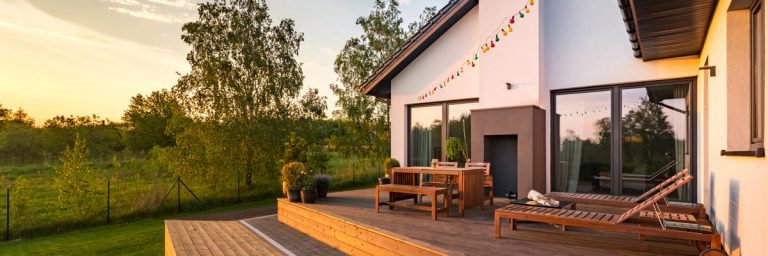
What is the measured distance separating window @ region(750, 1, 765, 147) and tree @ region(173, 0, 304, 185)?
43.8ft

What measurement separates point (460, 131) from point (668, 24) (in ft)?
A: 18.7

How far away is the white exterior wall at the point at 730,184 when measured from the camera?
2.79m

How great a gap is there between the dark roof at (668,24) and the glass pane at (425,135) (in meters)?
5.07

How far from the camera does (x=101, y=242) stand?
8758 mm

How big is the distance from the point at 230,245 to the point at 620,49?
314 inches

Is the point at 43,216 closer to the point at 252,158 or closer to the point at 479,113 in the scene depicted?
the point at 252,158

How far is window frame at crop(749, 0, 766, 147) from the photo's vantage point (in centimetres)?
296

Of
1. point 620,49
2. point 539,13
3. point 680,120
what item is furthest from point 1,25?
point 680,120

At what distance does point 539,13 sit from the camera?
818cm

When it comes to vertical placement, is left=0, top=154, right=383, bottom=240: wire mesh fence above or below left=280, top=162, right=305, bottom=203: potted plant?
below

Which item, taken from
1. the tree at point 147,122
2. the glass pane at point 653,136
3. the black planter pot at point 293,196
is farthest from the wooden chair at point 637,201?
the tree at point 147,122

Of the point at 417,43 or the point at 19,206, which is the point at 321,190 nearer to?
the point at 417,43

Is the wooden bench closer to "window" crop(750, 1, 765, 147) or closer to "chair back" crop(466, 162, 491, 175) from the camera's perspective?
"chair back" crop(466, 162, 491, 175)

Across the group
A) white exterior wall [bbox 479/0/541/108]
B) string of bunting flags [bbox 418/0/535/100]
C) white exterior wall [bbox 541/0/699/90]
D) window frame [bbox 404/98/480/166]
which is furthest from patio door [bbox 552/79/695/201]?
window frame [bbox 404/98/480/166]
